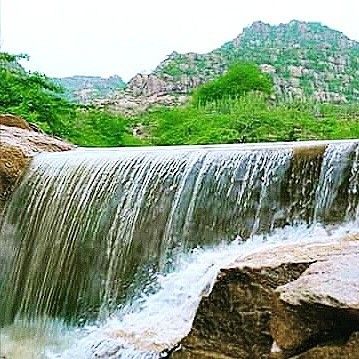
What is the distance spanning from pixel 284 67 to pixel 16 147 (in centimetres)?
2594

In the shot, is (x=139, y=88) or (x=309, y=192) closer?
(x=309, y=192)

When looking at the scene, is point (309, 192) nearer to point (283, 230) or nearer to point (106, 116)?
point (283, 230)

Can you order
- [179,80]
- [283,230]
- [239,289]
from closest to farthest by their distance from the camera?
1. [239,289]
2. [283,230]
3. [179,80]

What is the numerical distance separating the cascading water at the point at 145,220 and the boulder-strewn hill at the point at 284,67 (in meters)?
21.6

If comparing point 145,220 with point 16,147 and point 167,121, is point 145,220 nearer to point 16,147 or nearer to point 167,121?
point 16,147

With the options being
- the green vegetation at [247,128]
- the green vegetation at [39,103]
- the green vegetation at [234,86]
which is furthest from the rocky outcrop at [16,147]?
the green vegetation at [234,86]

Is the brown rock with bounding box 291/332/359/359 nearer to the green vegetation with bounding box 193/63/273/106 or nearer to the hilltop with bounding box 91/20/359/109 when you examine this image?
the green vegetation with bounding box 193/63/273/106

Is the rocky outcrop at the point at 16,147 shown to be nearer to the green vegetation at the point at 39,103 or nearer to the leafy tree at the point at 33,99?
the green vegetation at the point at 39,103

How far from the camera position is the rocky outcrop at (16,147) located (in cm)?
718

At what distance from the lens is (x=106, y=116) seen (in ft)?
47.2

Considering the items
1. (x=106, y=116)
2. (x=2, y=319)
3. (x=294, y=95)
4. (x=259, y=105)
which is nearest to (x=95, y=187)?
(x=2, y=319)

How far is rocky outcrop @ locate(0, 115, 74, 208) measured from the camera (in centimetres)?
718

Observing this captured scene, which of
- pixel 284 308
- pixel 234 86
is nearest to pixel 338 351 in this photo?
pixel 284 308

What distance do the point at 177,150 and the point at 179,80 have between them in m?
27.7
